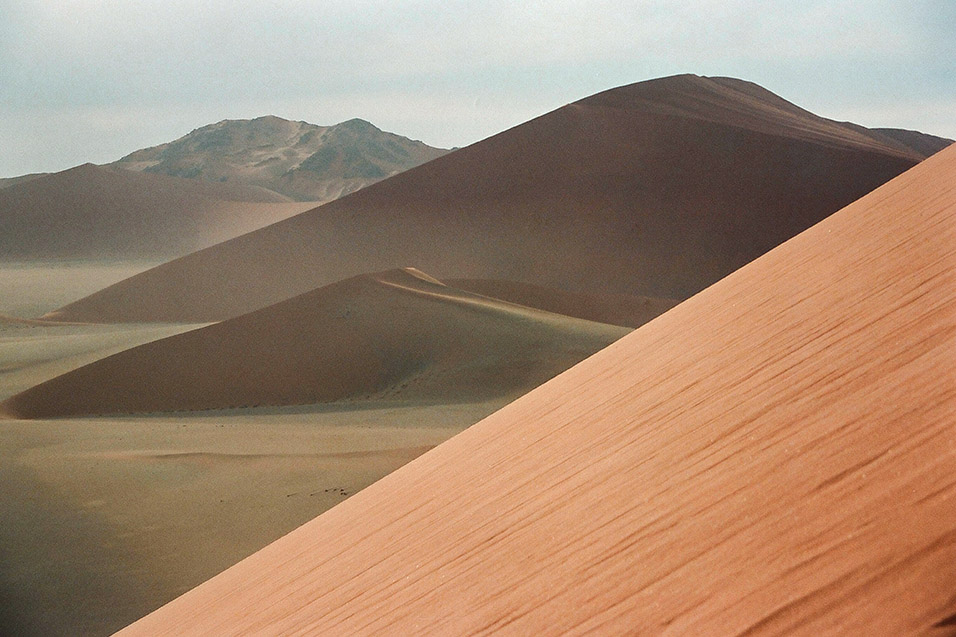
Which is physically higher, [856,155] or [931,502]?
[856,155]

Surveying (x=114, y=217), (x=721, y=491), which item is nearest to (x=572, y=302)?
(x=721, y=491)

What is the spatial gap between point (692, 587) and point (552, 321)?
15880 mm

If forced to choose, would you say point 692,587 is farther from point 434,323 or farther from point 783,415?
point 434,323

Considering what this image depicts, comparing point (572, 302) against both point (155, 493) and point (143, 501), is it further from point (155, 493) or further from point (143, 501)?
point (143, 501)

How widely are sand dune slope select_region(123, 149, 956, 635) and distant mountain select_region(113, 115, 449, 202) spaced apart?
80688 millimetres

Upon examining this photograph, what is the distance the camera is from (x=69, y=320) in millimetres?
28453

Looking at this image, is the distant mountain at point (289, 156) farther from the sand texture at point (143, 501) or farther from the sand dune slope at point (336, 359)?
the sand texture at point (143, 501)

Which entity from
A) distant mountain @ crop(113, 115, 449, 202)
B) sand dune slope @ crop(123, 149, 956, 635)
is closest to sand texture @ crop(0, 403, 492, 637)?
sand dune slope @ crop(123, 149, 956, 635)

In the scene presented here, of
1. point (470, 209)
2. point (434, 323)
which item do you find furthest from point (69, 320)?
point (434, 323)

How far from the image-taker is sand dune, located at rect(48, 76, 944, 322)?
100ft

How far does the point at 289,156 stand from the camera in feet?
323

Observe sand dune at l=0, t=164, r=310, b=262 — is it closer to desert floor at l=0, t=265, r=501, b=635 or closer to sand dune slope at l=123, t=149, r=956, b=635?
desert floor at l=0, t=265, r=501, b=635

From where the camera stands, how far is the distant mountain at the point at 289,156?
291ft

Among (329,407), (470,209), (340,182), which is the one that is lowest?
(329,407)
